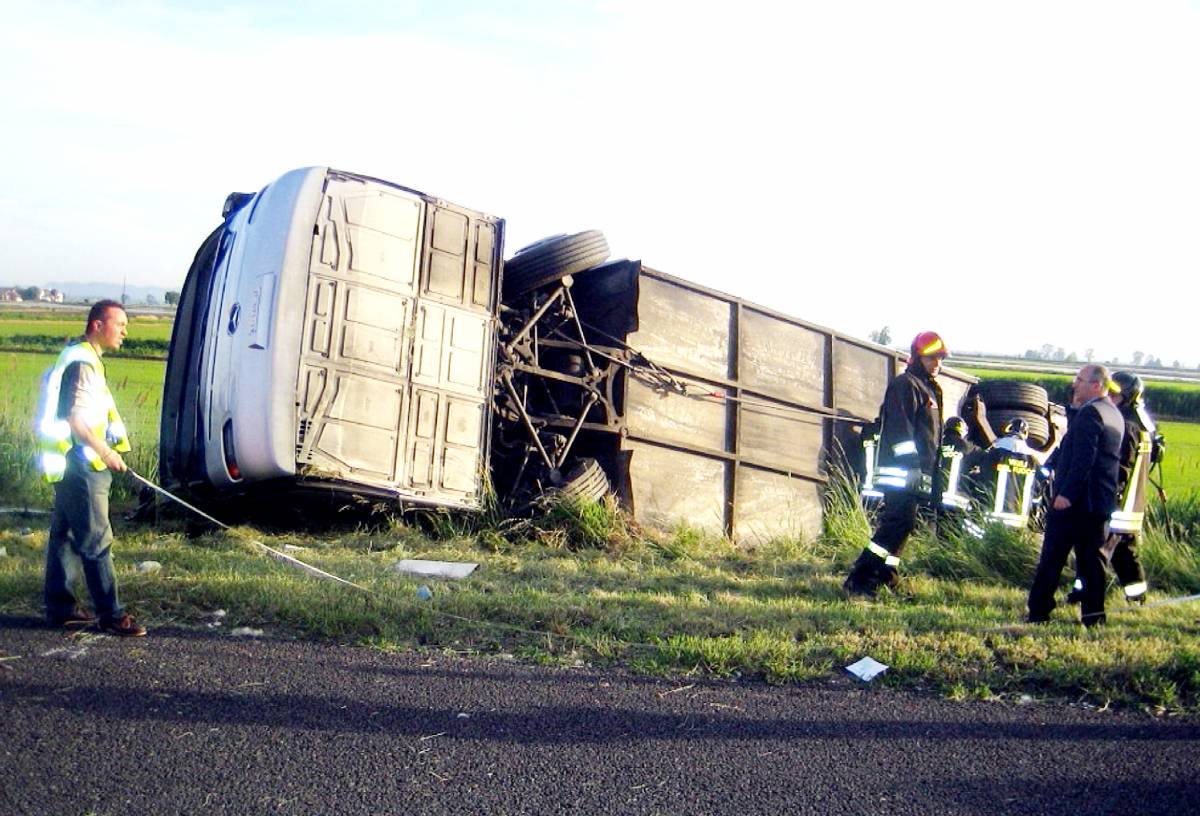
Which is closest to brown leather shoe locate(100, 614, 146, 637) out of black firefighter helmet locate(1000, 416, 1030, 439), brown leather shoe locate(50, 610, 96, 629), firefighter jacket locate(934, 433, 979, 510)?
brown leather shoe locate(50, 610, 96, 629)

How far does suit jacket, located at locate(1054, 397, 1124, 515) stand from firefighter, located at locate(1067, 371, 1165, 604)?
Answer: 2.14 ft

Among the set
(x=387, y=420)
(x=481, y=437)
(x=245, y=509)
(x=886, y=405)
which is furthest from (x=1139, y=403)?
(x=245, y=509)

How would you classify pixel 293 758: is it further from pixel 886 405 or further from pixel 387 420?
pixel 886 405

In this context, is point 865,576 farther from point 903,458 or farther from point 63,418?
point 63,418

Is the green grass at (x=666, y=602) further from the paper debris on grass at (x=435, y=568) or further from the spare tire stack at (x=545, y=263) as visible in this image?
the spare tire stack at (x=545, y=263)

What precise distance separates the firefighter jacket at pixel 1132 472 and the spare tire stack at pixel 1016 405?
3.47m

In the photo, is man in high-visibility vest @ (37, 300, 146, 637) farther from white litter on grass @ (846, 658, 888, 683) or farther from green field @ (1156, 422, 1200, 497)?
green field @ (1156, 422, 1200, 497)

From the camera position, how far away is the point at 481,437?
771 cm

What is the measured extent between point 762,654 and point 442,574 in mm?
2370

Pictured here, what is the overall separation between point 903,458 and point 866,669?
2115 millimetres

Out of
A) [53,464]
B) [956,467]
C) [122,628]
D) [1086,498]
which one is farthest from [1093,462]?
[53,464]

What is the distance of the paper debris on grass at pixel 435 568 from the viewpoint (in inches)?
256

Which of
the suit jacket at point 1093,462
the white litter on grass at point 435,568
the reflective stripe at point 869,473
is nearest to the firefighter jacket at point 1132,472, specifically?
the suit jacket at point 1093,462

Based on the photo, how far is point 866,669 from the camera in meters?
4.86
